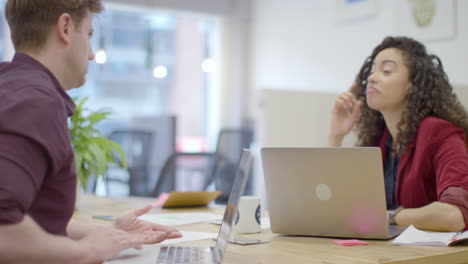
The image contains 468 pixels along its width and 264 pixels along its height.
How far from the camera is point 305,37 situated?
5176mm

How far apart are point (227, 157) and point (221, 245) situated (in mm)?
3187

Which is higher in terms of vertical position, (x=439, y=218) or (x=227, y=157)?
(x=439, y=218)

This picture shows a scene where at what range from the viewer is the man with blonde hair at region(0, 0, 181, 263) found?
0.83m

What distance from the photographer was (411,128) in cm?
205

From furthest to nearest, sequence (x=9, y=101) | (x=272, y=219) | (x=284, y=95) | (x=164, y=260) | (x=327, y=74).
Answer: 1. (x=327, y=74)
2. (x=284, y=95)
3. (x=272, y=219)
4. (x=164, y=260)
5. (x=9, y=101)

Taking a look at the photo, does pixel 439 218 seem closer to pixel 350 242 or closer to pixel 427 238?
pixel 427 238

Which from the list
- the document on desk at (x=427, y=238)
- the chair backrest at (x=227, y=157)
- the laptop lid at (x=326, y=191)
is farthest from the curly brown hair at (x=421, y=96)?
the chair backrest at (x=227, y=157)

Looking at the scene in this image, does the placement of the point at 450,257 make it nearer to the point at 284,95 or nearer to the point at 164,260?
Answer: the point at 164,260

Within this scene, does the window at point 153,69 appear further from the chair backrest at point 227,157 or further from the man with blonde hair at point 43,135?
the man with blonde hair at point 43,135

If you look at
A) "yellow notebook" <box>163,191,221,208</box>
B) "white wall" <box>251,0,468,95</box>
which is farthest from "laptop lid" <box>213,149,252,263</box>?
"white wall" <box>251,0,468,95</box>

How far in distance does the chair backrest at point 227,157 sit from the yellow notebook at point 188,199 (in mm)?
1780

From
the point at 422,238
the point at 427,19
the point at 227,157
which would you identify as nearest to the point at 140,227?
the point at 422,238

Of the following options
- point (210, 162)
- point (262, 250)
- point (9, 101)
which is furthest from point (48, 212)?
point (210, 162)

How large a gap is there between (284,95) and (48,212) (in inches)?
105
